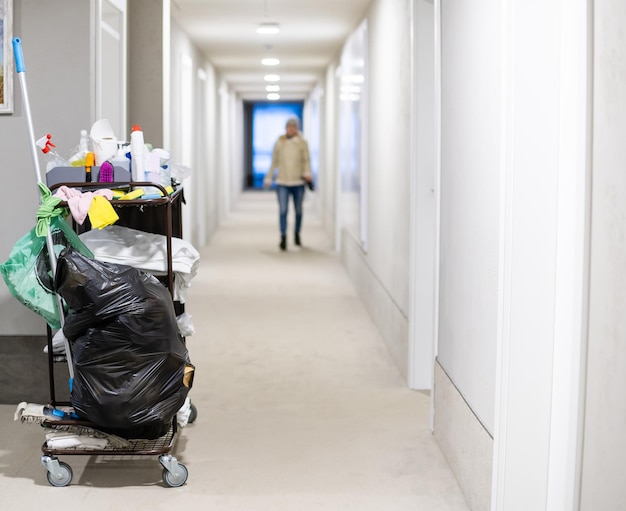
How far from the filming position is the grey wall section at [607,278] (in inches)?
87.7

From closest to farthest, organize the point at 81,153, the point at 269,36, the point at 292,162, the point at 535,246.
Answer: the point at 535,246, the point at 81,153, the point at 269,36, the point at 292,162

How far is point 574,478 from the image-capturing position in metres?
2.67

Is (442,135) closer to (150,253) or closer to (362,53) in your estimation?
(150,253)

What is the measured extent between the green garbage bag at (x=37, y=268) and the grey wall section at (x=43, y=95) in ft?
3.01

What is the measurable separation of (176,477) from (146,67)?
137 inches

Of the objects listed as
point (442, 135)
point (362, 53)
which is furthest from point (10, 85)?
point (362, 53)

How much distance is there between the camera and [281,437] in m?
4.19

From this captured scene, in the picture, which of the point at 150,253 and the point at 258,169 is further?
the point at 258,169

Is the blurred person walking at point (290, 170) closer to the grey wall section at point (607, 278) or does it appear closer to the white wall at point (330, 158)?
the white wall at point (330, 158)

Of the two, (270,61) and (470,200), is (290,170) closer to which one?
(270,61)

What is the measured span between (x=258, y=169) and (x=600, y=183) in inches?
979

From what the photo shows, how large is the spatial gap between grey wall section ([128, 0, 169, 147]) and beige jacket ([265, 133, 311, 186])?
5129 mm

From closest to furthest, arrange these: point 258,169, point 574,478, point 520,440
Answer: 1. point 574,478
2. point 520,440
3. point 258,169

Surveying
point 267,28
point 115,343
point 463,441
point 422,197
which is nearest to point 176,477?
point 115,343
